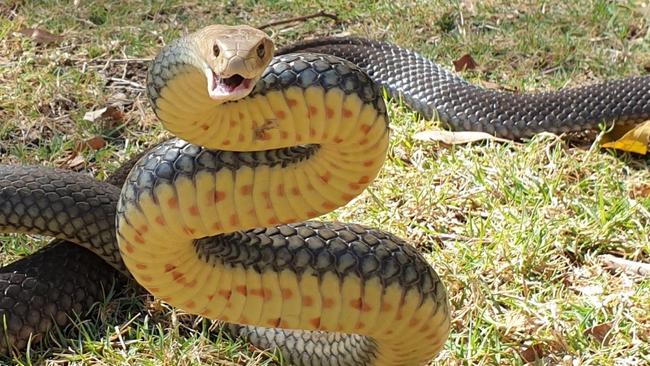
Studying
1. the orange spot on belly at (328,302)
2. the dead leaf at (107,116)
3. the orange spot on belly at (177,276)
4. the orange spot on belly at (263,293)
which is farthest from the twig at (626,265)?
the dead leaf at (107,116)

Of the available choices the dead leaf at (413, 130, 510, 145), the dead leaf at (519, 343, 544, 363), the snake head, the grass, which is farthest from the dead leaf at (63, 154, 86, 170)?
the snake head

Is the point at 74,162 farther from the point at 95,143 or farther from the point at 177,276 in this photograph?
the point at 177,276

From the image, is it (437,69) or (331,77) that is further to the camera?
(437,69)

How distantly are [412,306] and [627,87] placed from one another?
286 cm

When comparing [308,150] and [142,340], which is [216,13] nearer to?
[142,340]

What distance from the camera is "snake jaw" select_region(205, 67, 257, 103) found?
6.72 ft

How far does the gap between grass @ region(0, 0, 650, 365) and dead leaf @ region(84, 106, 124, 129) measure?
36mm

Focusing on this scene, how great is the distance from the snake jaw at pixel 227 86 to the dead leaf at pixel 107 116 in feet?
9.31

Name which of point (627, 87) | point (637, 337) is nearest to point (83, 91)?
point (627, 87)

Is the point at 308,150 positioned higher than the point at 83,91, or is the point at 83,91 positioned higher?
the point at 308,150

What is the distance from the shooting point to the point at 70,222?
3609 mm

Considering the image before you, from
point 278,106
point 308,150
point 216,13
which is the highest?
point 278,106

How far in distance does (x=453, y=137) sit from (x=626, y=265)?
4.26ft

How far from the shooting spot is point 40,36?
5672 mm
